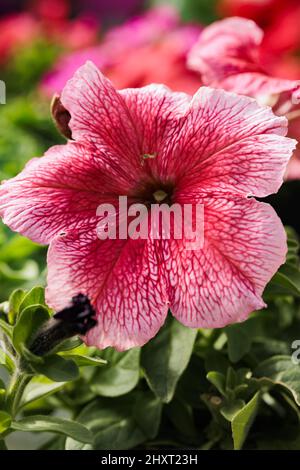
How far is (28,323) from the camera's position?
41 cm

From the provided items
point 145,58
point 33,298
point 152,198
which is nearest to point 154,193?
point 152,198

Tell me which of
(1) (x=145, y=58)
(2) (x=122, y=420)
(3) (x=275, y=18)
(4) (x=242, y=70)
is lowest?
(2) (x=122, y=420)

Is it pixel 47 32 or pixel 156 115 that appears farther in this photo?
pixel 47 32

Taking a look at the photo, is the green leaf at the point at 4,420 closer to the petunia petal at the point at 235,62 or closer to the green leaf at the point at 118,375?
the green leaf at the point at 118,375

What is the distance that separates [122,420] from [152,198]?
0.16 metres

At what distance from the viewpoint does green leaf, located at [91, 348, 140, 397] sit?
50 cm

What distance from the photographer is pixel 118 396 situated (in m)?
0.53

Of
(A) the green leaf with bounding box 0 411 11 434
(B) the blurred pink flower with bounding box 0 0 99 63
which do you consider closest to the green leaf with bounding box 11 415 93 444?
(A) the green leaf with bounding box 0 411 11 434

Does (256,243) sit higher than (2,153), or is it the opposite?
(2,153)

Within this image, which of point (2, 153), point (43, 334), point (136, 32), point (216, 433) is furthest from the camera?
point (136, 32)

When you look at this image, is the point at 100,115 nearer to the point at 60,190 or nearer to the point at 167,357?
the point at 60,190
